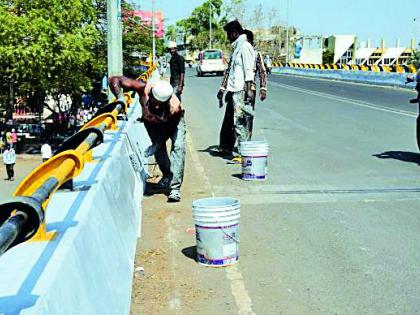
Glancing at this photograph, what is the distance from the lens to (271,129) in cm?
1555

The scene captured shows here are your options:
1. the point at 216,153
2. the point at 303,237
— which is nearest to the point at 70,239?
the point at 303,237

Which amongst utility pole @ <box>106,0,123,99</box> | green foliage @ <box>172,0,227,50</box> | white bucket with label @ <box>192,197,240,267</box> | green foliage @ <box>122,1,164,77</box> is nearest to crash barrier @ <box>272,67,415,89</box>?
green foliage @ <box>122,1,164,77</box>

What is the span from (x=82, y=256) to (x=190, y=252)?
9.41 feet

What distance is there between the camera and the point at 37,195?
8.88 ft

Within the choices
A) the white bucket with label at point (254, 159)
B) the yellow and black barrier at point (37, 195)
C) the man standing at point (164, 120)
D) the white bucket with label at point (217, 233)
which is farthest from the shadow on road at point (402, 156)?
the yellow and black barrier at point (37, 195)

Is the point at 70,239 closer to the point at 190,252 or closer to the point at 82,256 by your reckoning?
the point at 82,256

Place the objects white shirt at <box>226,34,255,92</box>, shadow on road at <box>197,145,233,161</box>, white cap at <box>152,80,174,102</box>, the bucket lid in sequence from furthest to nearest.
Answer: shadow on road at <box>197,145,233,161</box> < white shirt at <box>226,34,255,92</box> < white cap at <box>152,80,174,102</box> < the bucket lid

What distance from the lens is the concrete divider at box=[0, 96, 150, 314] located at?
255cm

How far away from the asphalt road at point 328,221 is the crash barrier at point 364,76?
733 inches

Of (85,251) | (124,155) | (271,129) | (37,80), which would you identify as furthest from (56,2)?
(85,251)

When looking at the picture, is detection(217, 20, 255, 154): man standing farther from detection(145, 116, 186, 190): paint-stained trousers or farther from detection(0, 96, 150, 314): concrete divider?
detection(0, 96, 150, 314): concrete divider

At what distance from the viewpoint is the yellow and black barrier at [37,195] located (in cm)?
233

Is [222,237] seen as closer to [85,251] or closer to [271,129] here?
[85,251]

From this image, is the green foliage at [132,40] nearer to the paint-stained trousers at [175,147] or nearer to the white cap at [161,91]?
the paint-stained trousers at [175,147]
